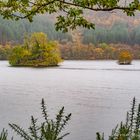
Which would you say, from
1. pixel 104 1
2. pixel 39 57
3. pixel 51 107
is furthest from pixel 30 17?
pixel 39 57

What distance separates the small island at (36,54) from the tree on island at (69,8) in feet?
478

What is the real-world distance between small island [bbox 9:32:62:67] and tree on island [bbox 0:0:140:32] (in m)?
146

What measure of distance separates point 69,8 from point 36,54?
489 ft

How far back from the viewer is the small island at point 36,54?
15675 centimetres

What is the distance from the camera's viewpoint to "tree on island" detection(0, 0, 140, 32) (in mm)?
8110

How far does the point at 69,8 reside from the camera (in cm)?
941

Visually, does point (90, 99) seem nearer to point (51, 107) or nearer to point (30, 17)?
point (51, 107)

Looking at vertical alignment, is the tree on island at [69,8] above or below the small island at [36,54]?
above

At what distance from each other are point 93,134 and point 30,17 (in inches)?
745

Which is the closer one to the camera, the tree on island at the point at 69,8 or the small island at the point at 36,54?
the tree on island at the point at 69,8

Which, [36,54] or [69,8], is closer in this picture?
[69,8]

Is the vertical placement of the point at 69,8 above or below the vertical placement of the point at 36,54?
above

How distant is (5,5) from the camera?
997cm

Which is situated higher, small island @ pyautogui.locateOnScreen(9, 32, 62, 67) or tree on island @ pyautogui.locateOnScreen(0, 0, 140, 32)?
tree on island @ pyautogui.locateOnScreen(0, 0, 140, 32)
